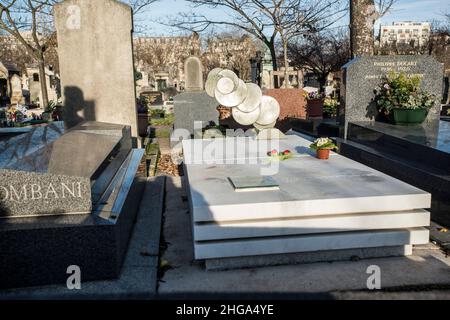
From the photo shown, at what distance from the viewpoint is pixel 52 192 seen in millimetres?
3561

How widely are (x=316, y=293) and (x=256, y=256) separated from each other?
75cm

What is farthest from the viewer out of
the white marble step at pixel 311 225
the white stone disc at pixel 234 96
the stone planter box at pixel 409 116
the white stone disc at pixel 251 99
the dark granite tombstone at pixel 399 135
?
the stone planter box at pixel 409 116

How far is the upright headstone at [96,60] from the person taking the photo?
825 cm

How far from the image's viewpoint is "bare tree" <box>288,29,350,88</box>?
35500mm

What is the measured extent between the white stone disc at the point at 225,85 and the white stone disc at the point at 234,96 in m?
0.08

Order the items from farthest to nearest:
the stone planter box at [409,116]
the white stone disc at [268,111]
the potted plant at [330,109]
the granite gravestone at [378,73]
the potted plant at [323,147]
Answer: the potted plant at [330,109], the granite gravestone at [378,73], the stone planter box at [409,116], the white stone disc at [268,111], the potted plant at [323,147]

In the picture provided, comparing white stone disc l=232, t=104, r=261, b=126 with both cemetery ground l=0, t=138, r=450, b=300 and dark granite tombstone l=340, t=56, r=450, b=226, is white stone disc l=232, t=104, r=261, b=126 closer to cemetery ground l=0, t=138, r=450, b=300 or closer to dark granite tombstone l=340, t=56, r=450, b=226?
dark granite tombstone l=340, t=56, r=450, b=226

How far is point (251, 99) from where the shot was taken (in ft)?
24.3

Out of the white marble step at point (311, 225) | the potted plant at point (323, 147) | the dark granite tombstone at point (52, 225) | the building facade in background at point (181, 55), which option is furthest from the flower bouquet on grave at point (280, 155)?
the building facade in background at point (181, 55)

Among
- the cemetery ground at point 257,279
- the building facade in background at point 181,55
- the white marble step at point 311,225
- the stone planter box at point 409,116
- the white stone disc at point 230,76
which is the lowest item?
the cemetery ground at point 257,279

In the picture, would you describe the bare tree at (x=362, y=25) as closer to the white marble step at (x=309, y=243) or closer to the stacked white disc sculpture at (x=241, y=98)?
the stacked white disc sculpture at (x=241, y=98)

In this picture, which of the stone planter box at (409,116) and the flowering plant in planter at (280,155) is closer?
the flowering plant in planter at (280,155)

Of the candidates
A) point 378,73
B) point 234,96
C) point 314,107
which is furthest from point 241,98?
point 314,107

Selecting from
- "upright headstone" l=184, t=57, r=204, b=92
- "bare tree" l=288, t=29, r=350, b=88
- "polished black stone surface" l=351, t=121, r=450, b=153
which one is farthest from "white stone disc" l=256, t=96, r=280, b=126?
"bare tree" l=288, t=29, r=350, b=88
